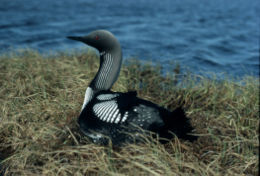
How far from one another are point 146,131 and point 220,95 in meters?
1.90

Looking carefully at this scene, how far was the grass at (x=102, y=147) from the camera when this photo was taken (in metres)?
2.28

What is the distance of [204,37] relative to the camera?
10.6 m

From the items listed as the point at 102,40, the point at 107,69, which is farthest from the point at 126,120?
the point at 102,40

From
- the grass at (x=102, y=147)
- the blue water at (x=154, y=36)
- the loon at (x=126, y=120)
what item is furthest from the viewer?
the blue water at (x=154, y=36)

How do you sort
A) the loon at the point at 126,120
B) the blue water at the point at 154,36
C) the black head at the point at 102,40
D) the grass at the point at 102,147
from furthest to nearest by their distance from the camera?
the blue water at the point at 154,36, the black head at the point at 102,40, the loon at the point at 126,120, the grass at the point at 102,147

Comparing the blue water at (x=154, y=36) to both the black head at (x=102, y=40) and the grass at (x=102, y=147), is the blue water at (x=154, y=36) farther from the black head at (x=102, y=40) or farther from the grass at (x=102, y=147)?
the black head at (x=102, y=40)

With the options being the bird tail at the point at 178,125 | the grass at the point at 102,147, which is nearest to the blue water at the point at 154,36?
the grass at the point at 102,147

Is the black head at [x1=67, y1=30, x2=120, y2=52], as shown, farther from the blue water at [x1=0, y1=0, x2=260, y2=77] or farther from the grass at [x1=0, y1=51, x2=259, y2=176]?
the blue water at [x1=0, y1=0, x2=260, y2=77]

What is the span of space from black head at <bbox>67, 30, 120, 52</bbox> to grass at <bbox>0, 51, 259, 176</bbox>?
26.3 inches

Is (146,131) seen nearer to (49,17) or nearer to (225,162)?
(225,162)

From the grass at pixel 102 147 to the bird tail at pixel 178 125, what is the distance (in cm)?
8

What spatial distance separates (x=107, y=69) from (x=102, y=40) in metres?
0.27

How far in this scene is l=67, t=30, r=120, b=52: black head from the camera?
2.79 meters

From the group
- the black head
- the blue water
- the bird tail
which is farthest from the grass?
the blue water
